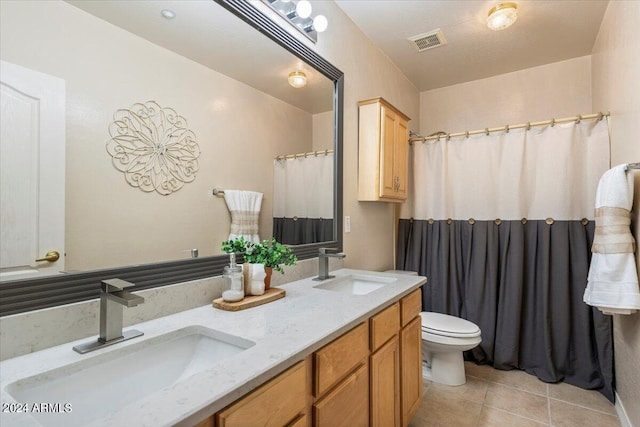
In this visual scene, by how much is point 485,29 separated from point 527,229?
5.03 feet

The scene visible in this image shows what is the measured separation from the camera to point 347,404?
1.09 m

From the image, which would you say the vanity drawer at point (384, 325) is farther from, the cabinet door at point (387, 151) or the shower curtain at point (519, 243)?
the shower curtain at point (519, 243)

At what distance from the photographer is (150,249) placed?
1094 mm

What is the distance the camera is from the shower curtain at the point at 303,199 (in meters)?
1.67

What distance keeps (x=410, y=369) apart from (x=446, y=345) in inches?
23.7

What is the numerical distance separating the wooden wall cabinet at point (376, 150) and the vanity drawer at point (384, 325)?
96cm

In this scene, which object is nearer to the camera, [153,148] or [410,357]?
[153,148]

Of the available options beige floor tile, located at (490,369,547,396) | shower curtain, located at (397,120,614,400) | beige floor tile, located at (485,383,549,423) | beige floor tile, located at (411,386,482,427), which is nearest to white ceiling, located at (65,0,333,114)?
shower curtain, located at (397,120,614,400)

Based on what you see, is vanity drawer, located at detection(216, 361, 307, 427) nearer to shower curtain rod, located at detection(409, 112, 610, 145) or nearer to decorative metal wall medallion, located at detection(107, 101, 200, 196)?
decorative metal wall medallion, located at detection(107, 101, 200, 196)

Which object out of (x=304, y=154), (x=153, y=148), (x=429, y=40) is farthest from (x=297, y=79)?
(x=429, y=40)

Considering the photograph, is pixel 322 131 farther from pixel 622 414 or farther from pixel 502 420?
pixel 622 414

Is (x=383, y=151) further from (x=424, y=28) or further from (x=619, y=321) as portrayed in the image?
(x=619, y=321)

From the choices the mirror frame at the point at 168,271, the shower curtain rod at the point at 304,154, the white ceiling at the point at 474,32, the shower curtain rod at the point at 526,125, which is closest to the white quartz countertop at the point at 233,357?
the mirror frame at the point at 168,271

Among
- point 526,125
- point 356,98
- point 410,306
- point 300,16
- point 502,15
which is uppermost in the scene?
point 502,15
